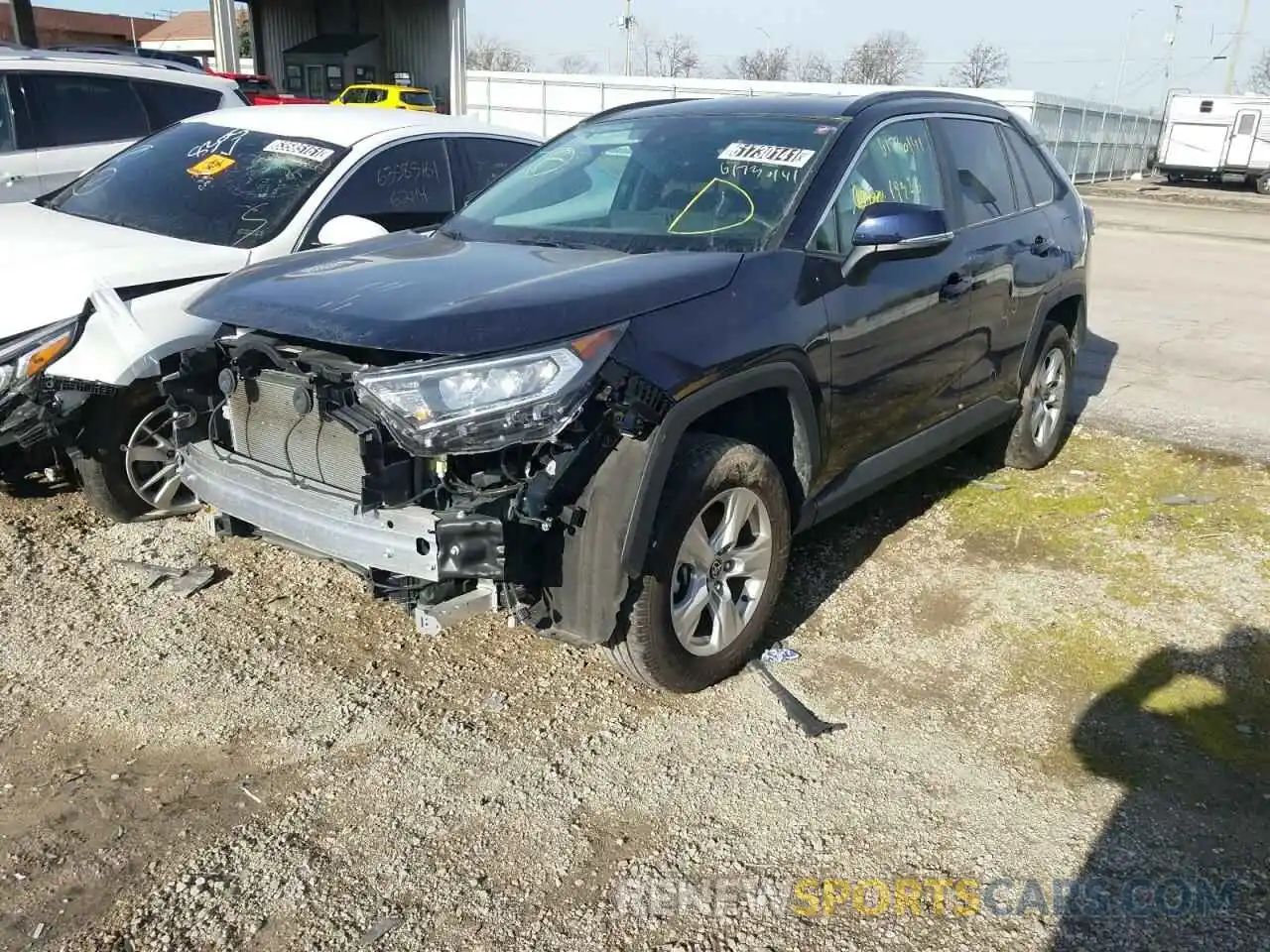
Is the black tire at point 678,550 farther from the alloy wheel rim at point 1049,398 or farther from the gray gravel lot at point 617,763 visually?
the alloy wheel rim at point 1049,398

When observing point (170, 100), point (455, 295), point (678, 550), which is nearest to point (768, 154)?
point (455, 295)

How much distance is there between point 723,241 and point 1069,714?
1.96 m

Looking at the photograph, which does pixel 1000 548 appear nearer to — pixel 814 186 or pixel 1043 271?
pixel 1043 271

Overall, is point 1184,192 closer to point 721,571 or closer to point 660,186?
Answer: point 660,186

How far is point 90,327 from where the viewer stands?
3938 mm

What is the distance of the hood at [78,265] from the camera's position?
4.07 m

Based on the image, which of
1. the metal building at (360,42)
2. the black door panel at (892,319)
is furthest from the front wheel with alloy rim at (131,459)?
the metal building at (360,42)

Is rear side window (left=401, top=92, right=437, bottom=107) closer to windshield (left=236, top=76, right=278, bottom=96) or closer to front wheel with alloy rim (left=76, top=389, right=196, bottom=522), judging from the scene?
windshield (left=236, top=76, right=278, bottom=96)

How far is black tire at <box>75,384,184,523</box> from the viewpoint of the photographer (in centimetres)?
412

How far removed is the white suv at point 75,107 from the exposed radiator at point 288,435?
508 cm

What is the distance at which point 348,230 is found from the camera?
4.58m

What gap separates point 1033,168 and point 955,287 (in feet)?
4.90

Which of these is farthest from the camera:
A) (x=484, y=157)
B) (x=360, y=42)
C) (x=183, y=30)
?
(x=183, y=30)

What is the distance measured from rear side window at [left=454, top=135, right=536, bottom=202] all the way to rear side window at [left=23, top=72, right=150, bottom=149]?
3.21m
